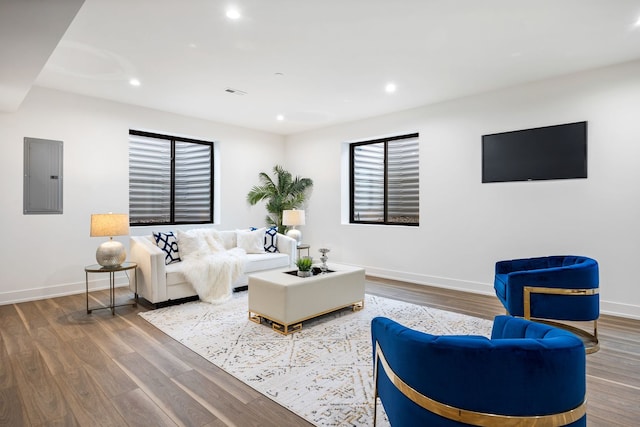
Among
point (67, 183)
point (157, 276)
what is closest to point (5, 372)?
point (157, 276)

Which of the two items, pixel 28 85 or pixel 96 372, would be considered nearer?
pixel 96 372

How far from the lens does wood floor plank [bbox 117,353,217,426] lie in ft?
6.89

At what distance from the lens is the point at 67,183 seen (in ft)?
16.1

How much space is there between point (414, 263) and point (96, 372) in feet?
14.8

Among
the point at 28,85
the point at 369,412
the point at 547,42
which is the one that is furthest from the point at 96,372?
the point at 547,42

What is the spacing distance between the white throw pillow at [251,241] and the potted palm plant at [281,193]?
1.49 metres

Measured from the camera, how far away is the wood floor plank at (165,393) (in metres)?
2.10

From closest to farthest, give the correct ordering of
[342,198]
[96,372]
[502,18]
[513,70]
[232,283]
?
1. [96,372]
2. [502,18]
3. [513,70]
4. [232,283]
5. [342,198]

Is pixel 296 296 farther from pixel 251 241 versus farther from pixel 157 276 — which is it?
pixel 251 241

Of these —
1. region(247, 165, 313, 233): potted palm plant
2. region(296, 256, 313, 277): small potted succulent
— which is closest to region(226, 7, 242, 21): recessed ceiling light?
region(296, 256, 313, 277): small potted succulent

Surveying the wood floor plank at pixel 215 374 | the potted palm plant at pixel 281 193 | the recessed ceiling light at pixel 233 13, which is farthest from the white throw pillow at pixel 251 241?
the recessed ceiling light at pixel 233 13

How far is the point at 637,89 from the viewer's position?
3.84m

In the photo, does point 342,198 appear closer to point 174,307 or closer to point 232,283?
point 232,283

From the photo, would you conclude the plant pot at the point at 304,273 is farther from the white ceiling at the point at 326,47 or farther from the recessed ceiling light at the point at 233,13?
the recessed ceiling light at the point at 233,13
